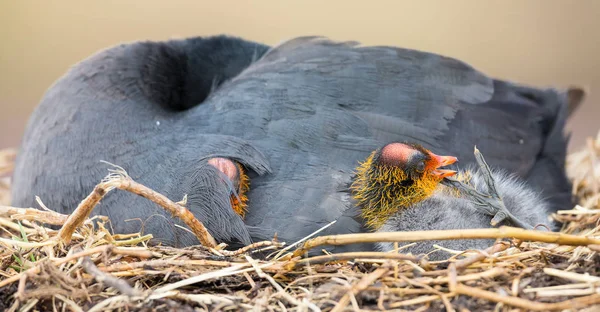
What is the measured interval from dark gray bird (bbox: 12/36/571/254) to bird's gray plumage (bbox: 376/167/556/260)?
188mm

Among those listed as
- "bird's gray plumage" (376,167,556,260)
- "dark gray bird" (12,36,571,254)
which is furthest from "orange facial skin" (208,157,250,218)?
"bird's gray plumage" (376,167,556,260)

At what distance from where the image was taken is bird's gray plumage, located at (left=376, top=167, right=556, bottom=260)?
3137 millimetres

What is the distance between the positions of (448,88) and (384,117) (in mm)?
460

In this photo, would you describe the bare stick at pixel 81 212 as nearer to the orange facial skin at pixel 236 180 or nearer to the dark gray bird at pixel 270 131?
the dark gray bird at pixel 270 131

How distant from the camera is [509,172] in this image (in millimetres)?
3869

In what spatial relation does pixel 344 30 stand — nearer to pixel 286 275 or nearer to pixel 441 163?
pixel 441 163

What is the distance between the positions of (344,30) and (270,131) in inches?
233

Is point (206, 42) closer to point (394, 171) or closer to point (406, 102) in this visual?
point (406, 102)

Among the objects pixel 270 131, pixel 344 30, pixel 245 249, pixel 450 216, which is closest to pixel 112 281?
pixel 245 249

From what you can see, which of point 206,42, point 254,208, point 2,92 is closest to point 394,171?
point 254,208

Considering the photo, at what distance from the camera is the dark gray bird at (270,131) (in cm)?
318

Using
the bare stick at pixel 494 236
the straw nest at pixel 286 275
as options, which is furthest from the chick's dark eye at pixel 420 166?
the bare stick at pixel 494 236

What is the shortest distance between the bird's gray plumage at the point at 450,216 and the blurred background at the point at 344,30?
17.0 ft

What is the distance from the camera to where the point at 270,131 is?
11.2 feet
